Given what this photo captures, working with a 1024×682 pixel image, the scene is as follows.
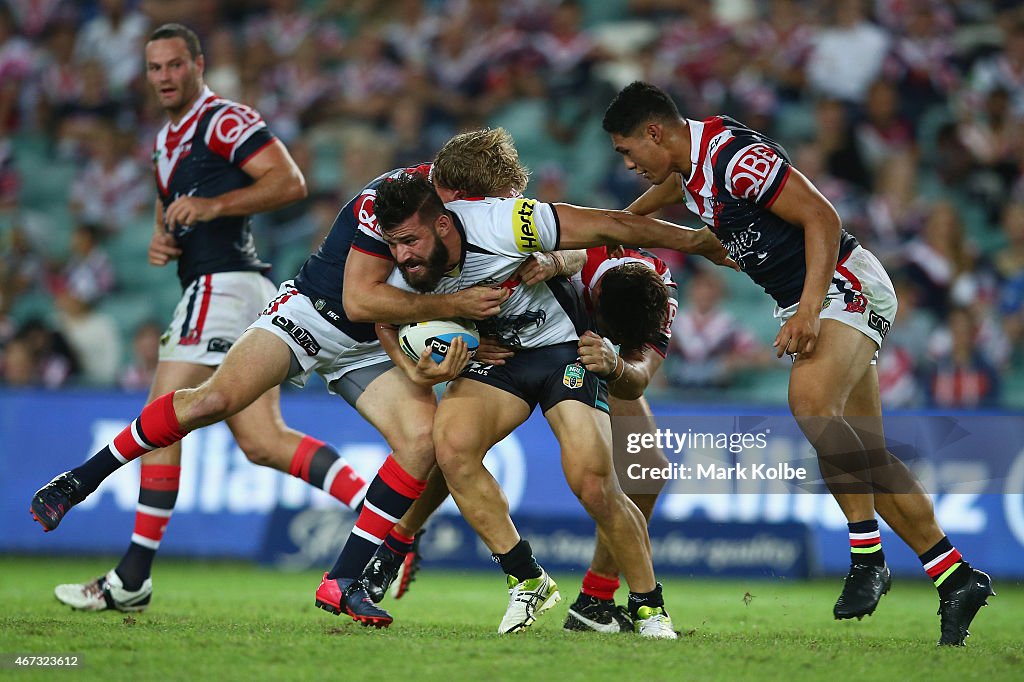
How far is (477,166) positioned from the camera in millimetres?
5703

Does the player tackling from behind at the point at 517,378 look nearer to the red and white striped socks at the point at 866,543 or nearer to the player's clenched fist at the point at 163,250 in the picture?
the red and white striped socks at the point at 866,543

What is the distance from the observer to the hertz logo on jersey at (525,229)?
5.29 meters

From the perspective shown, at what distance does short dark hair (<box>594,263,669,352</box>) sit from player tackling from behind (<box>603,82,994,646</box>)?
1.34 feet

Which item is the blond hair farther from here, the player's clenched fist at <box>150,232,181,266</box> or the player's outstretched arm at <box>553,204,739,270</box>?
the player's clenched fist at <box>150,232,181,266</box>

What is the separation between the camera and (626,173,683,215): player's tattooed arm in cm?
605

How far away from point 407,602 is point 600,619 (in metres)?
1.83

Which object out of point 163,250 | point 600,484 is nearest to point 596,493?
point 600,484

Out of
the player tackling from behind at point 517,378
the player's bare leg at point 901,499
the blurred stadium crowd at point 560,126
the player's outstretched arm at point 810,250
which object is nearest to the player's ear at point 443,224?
the player tackling from behind at point 517,378

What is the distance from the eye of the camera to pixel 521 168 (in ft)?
19.6

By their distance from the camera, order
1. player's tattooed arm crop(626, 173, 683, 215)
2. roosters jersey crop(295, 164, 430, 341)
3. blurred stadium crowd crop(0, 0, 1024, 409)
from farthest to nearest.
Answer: blurred stadium crowd crop(0, 0, 1024, 409), player's tattooed arm crop(626, 173, 683, 215), roosters jersey crop(295, 164, 430, 341)

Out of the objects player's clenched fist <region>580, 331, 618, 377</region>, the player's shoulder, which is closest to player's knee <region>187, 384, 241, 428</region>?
the player's shoulder

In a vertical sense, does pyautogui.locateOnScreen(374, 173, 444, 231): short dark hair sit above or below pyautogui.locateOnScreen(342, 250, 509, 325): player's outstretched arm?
above

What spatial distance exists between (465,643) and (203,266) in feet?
9.41

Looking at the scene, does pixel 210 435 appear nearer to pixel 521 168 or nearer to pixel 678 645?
pixel 521 168
